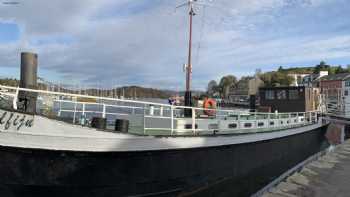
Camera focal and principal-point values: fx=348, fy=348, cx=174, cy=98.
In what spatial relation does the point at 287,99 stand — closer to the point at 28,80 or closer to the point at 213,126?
the point at 213,126

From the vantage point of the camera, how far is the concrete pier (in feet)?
25.5

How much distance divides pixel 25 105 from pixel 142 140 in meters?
2.55

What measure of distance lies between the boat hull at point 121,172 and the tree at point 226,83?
106873 mm

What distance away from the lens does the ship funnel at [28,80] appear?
7.18 m

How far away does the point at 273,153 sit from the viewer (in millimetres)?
14945

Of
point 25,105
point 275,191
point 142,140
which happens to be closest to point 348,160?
point 275,191

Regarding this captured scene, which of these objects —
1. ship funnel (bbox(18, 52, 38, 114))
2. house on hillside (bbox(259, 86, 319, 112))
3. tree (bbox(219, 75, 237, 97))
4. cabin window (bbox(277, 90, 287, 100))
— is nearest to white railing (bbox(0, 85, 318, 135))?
ship funnel (bbox(18, 52, 38, 114))

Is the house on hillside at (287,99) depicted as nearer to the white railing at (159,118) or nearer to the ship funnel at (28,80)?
the white railing at (159,118)

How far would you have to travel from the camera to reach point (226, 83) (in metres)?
126

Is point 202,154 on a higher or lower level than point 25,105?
lower

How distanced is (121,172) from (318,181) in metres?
5.03

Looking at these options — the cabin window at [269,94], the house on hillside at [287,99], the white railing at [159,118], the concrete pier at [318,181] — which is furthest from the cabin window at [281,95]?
the concrete pier at [318,181]

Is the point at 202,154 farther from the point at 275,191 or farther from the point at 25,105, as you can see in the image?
the point at 25,105

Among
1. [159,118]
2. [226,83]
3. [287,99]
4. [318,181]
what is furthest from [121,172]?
[226,83]
